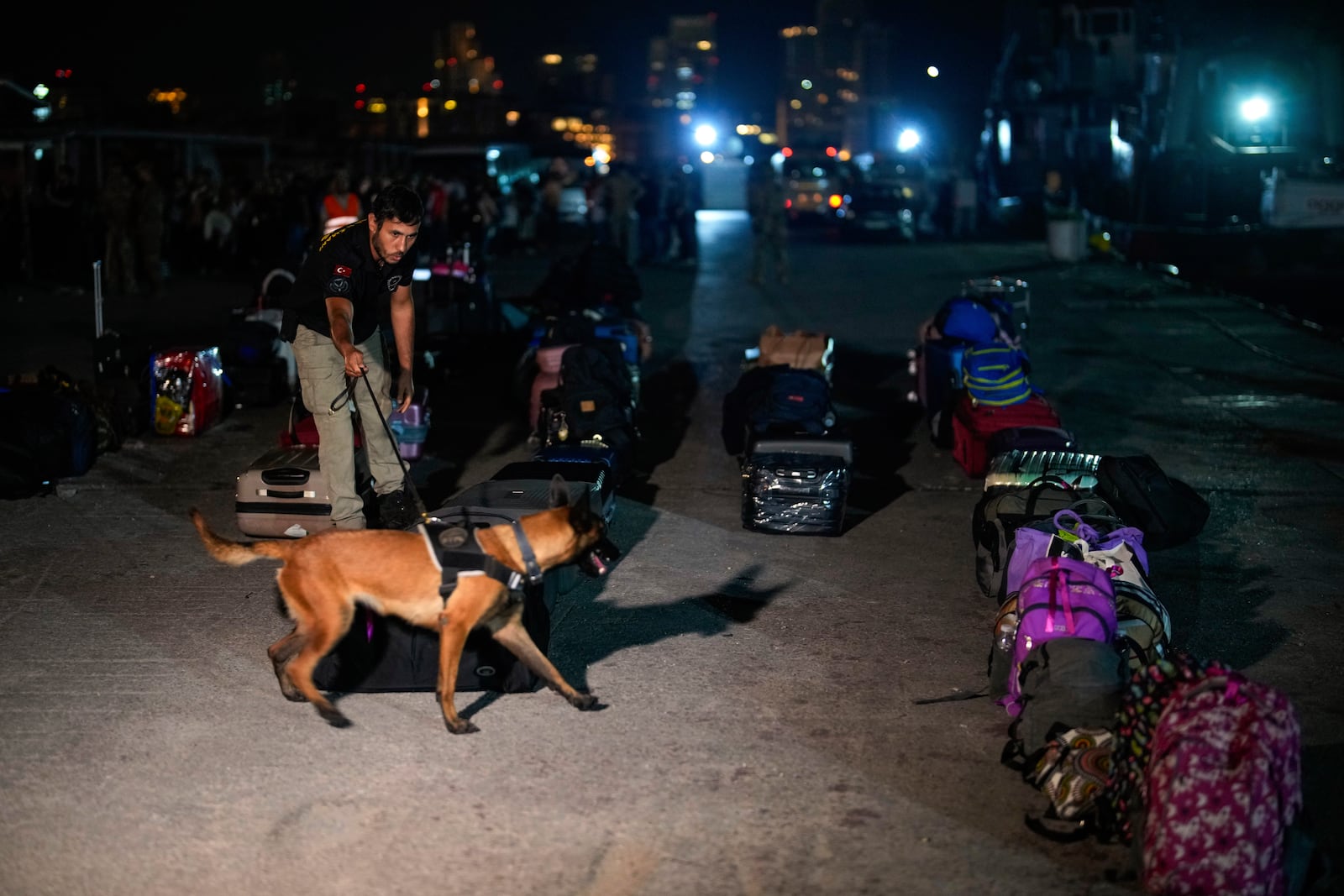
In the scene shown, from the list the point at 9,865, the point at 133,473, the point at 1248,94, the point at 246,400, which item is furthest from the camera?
the point at 1248,94

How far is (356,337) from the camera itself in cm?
671

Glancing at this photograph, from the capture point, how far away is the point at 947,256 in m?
28.5

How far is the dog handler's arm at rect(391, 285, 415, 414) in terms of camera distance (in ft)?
22.7

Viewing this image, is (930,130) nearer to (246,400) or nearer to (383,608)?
(246,400)

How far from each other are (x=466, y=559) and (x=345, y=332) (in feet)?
6.49

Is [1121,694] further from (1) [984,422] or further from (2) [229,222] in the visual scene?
(2) [229,222]

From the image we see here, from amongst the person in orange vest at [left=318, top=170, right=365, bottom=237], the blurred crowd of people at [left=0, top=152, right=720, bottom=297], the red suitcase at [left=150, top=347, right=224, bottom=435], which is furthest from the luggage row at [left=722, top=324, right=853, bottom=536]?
the blurred crowd of people at [left=0, top=152, right=720, bottom=297]

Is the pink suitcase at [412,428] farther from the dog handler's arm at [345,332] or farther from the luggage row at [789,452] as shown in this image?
the dog handler's arm at [345,332]

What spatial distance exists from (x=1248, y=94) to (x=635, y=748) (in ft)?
117

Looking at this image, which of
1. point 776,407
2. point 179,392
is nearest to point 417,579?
point 776,407

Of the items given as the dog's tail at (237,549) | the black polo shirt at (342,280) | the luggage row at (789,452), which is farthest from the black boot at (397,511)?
the luggage row at (789,452)

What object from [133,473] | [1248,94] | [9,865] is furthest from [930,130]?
[9,865]

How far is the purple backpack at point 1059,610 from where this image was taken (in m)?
5.08

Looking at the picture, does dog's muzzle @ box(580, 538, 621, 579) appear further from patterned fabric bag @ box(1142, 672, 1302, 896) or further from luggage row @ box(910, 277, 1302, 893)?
patterned fabric bag @ box(1142, 672, 1302, 896)
